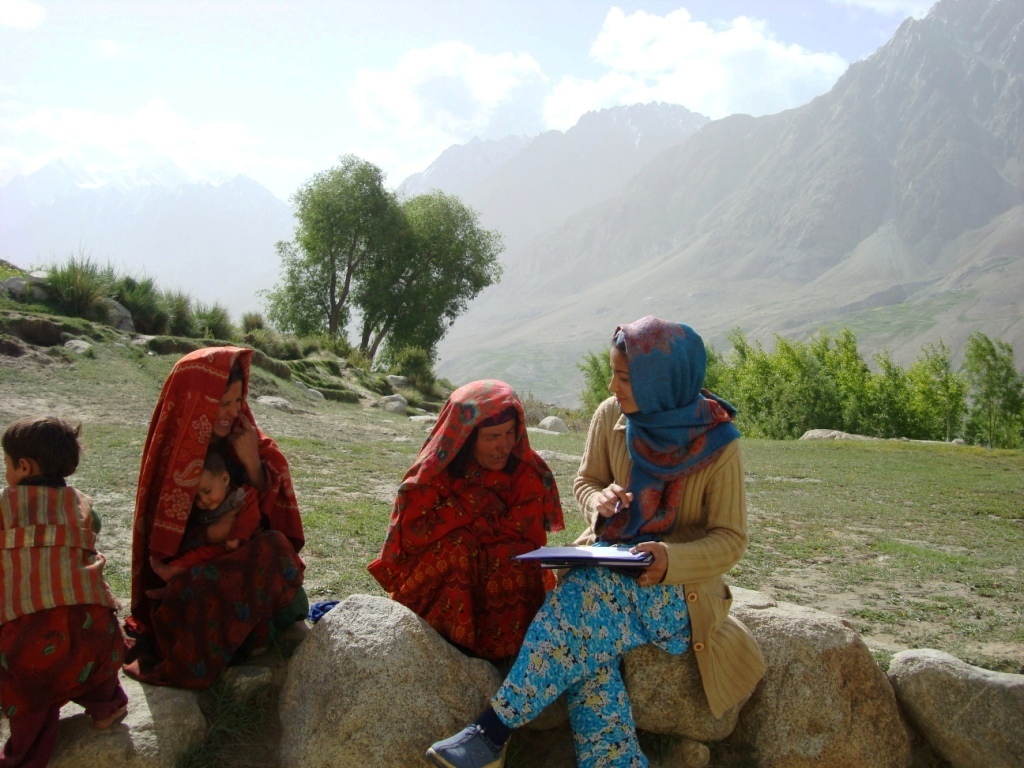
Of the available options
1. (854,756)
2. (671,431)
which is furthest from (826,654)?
(671,431)

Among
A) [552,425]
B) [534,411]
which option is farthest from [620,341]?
[534,411]

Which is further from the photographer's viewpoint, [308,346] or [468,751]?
[308,346]

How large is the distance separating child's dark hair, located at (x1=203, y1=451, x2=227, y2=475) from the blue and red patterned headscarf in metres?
1.74

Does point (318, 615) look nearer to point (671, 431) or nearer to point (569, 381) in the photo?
point (671, 431)

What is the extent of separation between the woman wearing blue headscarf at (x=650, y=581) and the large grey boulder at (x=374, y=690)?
1.01 ft

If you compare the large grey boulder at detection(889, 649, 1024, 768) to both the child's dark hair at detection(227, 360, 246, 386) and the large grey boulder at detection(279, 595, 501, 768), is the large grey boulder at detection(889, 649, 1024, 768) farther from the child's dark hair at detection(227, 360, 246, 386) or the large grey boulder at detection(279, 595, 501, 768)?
the child's dark hair at detection(227, 360, 246, 386)

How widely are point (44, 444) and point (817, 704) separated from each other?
3375mm

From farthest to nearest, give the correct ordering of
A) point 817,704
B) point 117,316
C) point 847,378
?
point 847,378, point 117,316, point 817,704

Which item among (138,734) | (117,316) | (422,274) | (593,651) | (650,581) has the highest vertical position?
(422,274)

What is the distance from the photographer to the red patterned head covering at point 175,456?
3328 millimetres

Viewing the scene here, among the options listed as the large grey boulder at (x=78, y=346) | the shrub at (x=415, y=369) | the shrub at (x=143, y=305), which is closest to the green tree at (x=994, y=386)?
the shrub at (x=415, y=369)

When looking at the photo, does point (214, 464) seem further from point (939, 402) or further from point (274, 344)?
point (939, 402)

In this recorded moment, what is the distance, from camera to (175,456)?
10.9ft

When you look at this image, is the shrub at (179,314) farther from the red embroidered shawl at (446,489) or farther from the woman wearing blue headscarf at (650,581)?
the woman wearing blue headscarf at (650,581)
